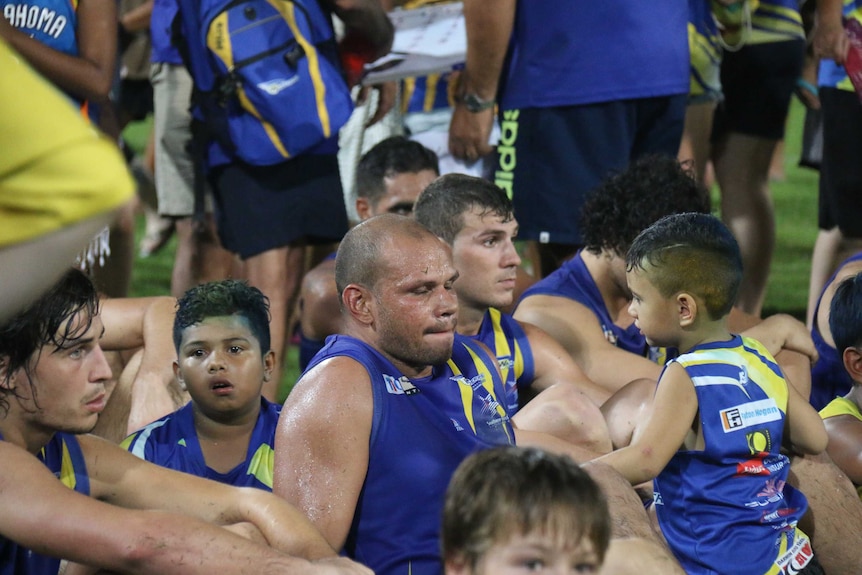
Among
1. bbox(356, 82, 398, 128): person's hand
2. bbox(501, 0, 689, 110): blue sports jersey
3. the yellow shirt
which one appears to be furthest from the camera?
bbox(356, 82, 398, 128): person's hand

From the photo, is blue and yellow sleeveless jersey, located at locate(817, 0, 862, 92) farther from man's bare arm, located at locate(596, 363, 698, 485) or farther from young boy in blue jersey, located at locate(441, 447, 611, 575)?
young boy in blue jersey, located at locate(441, 447, 611, 575)

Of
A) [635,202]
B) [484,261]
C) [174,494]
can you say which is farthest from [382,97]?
[174,494]

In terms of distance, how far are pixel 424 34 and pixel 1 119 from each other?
4348 millimetres

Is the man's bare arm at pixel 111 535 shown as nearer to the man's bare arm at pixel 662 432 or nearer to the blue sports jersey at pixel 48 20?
→ the man's bare arm at pixel 662 432

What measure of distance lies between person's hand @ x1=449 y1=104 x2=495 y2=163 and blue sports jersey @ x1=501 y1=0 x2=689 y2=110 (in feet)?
0.82

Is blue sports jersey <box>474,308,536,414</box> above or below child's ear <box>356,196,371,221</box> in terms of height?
above

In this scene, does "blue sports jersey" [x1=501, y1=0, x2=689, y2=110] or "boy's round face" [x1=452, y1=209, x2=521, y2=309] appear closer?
"boy's round face" [x1=452, y1=209, x2=521, y2=309]

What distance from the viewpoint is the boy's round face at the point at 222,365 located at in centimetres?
380

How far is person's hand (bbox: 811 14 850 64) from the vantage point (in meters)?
5.40

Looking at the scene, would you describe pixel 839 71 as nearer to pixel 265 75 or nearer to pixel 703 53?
pixel 703 53

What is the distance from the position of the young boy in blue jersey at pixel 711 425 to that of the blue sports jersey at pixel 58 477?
1.36 m

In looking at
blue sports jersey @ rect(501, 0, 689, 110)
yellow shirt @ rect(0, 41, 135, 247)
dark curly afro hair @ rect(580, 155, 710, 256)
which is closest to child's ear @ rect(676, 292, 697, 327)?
dark curly afro hair @ rect(580, 155, 710, 256)

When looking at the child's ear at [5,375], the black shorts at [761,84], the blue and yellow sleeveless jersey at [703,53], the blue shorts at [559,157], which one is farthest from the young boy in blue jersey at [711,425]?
the black shorts at [761,84]

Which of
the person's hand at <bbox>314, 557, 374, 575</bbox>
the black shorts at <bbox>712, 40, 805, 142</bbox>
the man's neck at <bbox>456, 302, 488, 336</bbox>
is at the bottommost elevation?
the black shorts at <bbox>712, 40, 805, 142</bbox>
